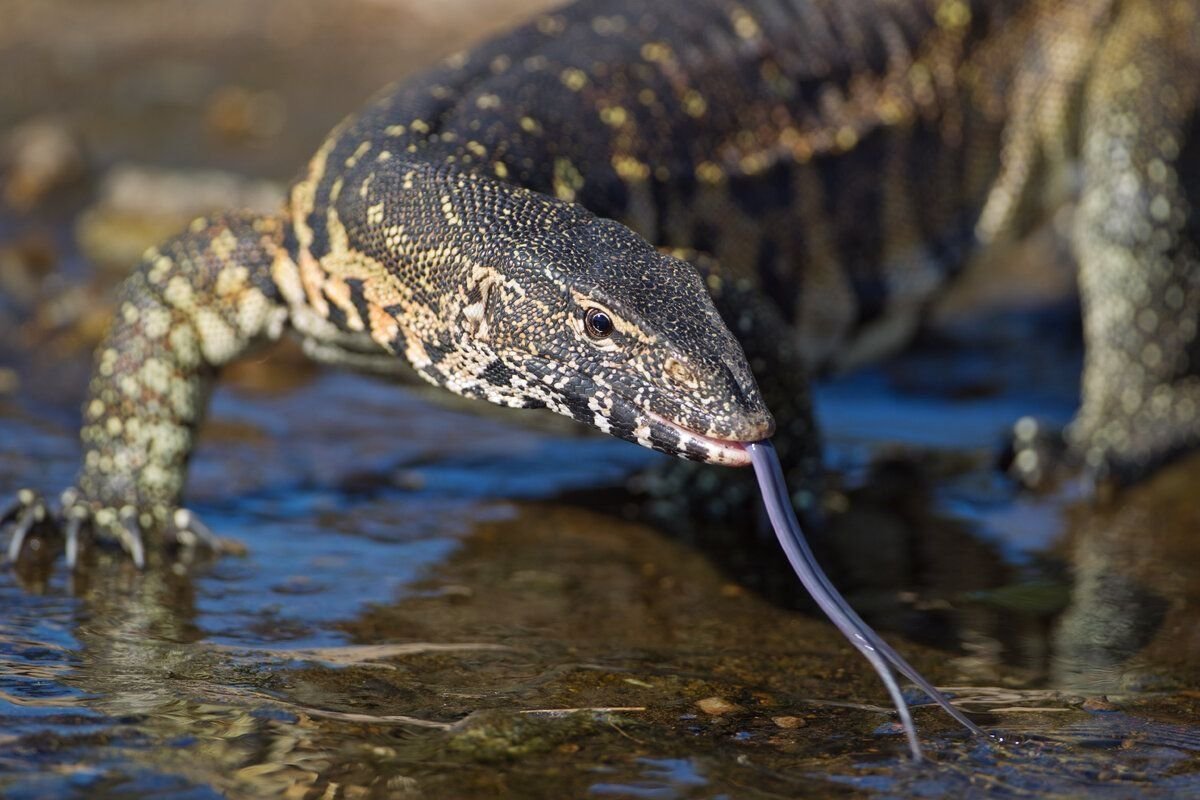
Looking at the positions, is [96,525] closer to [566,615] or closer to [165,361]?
[165,361]

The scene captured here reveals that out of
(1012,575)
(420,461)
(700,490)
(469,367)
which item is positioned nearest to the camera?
(469,367)

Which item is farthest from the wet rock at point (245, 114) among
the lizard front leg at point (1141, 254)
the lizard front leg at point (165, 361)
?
the lizard front leg at point (1141, 254)

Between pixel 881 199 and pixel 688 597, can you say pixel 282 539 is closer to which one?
pixel 688 597

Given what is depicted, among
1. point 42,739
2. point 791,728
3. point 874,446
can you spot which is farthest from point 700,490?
point 42,739

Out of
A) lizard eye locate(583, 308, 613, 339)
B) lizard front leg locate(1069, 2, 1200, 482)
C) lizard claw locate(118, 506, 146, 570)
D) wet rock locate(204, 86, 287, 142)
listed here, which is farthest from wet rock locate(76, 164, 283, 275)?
lizard eye locate(583, 308, 613, 339)

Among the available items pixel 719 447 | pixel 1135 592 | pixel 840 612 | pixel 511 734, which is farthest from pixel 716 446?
pixel 1135 592

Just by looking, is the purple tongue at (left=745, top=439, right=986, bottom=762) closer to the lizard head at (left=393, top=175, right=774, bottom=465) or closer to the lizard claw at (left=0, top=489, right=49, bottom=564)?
the lizard head at (left=393, top=175, right=774, bottom=465)
